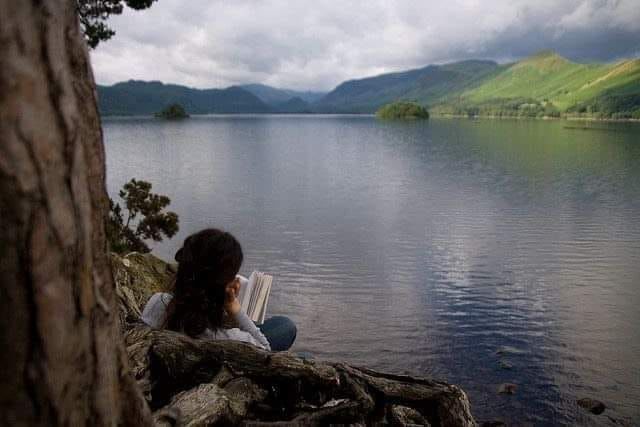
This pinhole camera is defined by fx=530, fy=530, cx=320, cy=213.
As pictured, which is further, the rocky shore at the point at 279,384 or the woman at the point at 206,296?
the woman at the point at 206,296

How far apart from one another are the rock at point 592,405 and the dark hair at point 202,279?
35.3 ft

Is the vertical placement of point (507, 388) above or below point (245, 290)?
below

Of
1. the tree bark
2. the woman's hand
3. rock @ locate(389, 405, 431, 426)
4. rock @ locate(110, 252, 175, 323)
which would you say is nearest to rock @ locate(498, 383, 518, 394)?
rock @ locate(110, 252, 175, 323)

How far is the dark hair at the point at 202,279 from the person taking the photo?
15.0 ft

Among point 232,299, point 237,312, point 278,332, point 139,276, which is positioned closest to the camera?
point 232,299

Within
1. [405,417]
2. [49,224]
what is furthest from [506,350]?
[49,224]

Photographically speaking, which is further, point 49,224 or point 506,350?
point 506,350

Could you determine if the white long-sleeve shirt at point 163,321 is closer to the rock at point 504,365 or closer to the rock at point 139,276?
the rock at point 139,276

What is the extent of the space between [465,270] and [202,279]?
19.4m

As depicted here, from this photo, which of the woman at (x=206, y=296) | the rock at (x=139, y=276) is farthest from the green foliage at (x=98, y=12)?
the woman at (x=206, y=296)

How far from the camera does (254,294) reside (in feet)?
21.1

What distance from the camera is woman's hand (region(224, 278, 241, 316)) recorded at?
4.86 meters

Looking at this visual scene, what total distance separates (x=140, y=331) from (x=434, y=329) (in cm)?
1318

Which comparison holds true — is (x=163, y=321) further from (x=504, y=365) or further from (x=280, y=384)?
(x=504, y=365)
